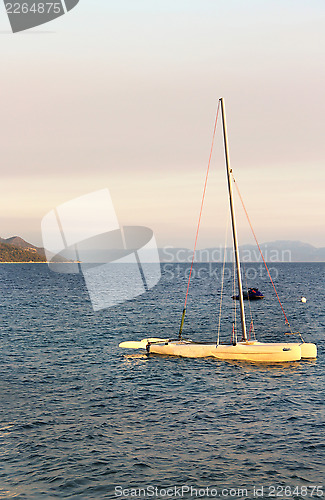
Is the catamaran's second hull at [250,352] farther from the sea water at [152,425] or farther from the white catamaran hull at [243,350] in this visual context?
the sea water at [152,425]

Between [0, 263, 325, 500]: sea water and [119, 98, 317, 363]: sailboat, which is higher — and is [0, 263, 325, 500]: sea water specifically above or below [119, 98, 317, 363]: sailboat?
below

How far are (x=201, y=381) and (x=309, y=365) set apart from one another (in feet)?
35.0

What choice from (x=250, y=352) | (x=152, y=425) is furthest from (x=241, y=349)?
(x=152, y=425)

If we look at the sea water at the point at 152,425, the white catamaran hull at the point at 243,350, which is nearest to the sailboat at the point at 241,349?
the white catamaran hull at the point at 243,350

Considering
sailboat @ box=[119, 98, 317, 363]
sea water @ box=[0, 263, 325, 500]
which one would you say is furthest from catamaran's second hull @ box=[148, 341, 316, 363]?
sea water @ box=[0, 263, 325, 500]

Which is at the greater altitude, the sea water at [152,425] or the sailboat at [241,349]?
the sailboat at [241,349]

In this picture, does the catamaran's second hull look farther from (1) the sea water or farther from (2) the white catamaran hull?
(1) the sea water

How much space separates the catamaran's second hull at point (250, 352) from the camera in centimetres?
4188

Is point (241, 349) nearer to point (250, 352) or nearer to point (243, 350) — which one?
point (243, 350)

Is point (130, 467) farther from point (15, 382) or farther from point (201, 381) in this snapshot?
point (15, 382)

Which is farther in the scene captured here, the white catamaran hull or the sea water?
the white catamaran hull

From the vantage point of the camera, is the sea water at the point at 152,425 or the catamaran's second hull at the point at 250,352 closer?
the sea water at the point at 152,425

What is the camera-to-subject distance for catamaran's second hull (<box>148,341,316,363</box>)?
41.9m

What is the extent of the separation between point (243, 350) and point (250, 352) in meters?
0.64
